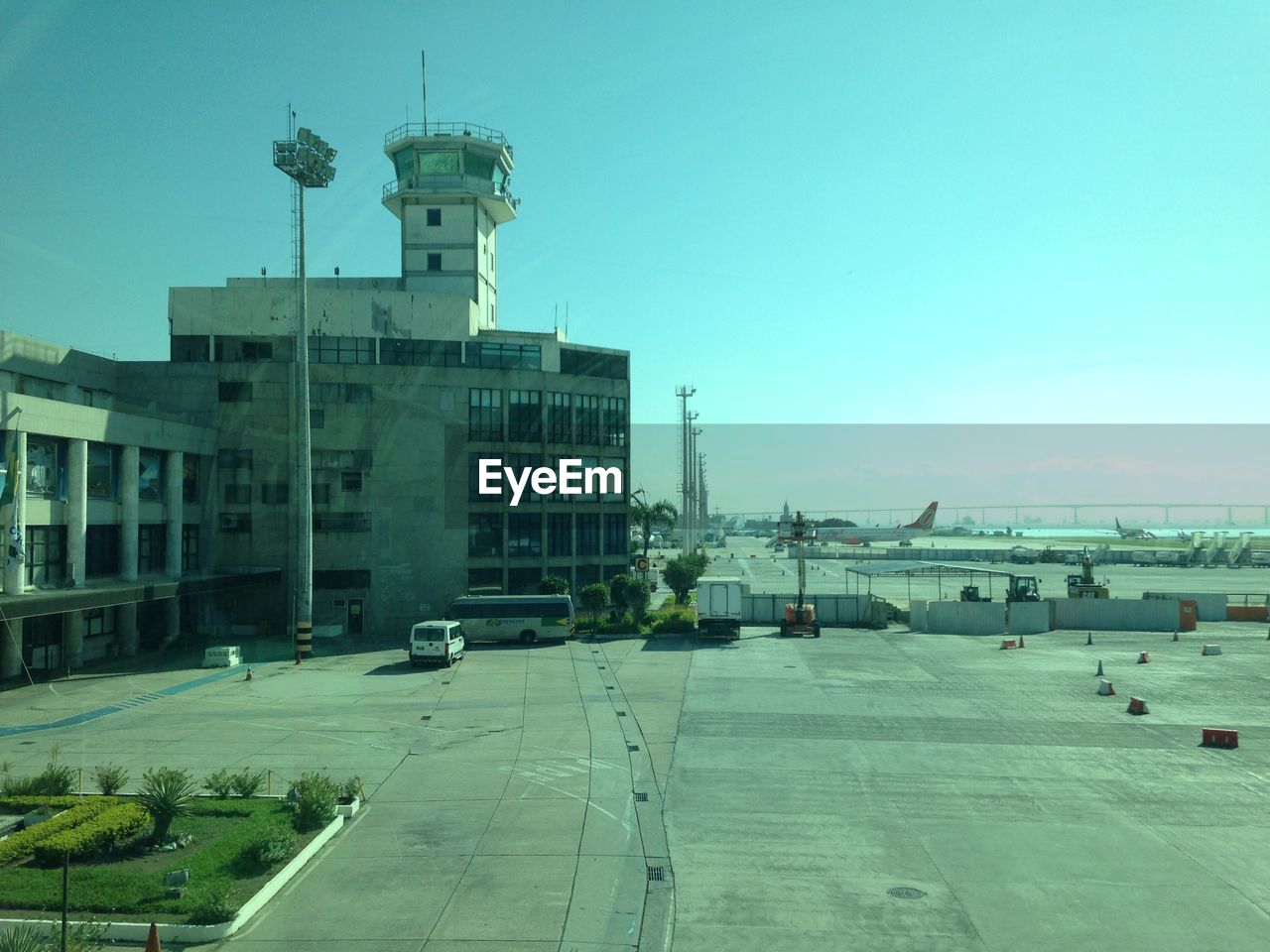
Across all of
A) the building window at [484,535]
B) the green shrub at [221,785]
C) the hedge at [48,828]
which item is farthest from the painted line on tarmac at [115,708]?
the building window at [484,535]

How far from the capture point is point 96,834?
1762cm

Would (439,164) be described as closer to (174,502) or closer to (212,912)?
(174,502)

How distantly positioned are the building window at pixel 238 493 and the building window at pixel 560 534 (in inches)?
832

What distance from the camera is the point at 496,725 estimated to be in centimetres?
3112

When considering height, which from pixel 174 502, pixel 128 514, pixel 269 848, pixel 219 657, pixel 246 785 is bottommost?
pixel 219 657

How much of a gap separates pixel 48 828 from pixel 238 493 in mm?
44728

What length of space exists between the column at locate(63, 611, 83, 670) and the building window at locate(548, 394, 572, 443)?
108 feet

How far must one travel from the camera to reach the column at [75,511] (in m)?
43.3

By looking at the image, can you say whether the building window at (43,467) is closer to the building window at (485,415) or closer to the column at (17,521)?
the column at (17,521)

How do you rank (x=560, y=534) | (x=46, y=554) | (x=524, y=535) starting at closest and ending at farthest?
A: (x=46, y=554) < (x=524, y=535) < (x=560, y=534)

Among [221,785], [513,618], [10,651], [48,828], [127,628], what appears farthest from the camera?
[513,618]

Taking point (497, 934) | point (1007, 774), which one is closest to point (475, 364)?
point (1007, 774)

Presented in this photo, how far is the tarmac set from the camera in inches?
600

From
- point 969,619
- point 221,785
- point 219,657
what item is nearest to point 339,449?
point 219,657
